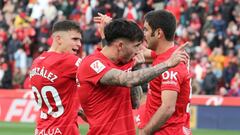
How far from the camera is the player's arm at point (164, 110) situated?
750 centimetres

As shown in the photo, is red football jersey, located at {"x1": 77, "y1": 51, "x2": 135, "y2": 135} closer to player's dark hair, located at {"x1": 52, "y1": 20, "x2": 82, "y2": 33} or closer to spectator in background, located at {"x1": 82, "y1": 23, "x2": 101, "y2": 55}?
player's dark hair, located at {"x1": 52, "y1": 20, "x2": 82, "y2": 33}

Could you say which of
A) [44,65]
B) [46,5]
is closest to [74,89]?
[44,65]

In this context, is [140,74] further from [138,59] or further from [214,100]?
[214,100]

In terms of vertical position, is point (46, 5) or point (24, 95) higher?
point (46, 5)

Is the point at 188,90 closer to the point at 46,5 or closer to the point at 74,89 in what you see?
the point at 74,89

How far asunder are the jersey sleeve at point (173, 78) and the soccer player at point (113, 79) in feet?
1.18

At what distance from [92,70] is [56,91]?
1681 mm

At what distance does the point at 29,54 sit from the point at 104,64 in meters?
22.6

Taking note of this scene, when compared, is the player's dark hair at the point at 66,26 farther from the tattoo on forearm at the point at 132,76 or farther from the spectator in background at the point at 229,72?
the spectator in background at the point at 229,72

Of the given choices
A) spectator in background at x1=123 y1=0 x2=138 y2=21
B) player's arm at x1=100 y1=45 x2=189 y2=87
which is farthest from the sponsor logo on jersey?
spectator in background at x1=123 y1=0 x2=138 y2=21

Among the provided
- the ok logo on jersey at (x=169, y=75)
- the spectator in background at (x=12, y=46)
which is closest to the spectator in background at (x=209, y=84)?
the spectator in background at (x=12, y=46)

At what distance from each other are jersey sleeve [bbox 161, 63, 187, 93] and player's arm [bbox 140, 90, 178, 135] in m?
0.05

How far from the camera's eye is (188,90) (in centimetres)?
782

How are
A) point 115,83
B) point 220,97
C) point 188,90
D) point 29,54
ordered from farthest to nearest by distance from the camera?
point 29,54 < point 220,97 < point 188,90 < point 115,83
